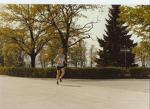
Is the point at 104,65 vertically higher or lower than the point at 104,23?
lower

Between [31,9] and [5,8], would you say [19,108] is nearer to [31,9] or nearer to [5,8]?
[31,9]

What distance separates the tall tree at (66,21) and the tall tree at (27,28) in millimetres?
532

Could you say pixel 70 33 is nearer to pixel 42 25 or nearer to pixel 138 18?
pixel 42 25

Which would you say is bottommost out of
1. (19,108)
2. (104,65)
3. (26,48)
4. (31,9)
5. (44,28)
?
(19,108)

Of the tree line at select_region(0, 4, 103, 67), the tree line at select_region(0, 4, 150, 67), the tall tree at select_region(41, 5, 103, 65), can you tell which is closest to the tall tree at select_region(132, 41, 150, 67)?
the tree line at select_region(0, 4, 150, 67)

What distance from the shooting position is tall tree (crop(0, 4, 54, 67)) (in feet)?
40.8

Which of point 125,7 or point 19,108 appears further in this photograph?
point 125,7

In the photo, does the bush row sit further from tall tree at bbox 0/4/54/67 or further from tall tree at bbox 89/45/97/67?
tall tree at bbox 0/4/54/67

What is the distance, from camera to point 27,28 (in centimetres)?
1309

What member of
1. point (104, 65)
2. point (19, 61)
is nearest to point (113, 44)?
point (104, 65)

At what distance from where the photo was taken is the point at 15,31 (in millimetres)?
14141

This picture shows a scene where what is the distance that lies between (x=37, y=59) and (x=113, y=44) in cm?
562

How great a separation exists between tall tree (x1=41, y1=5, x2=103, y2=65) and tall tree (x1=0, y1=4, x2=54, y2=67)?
53 centimetres

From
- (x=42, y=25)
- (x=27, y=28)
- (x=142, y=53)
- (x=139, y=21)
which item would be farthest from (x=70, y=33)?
(x=142, y=53)
